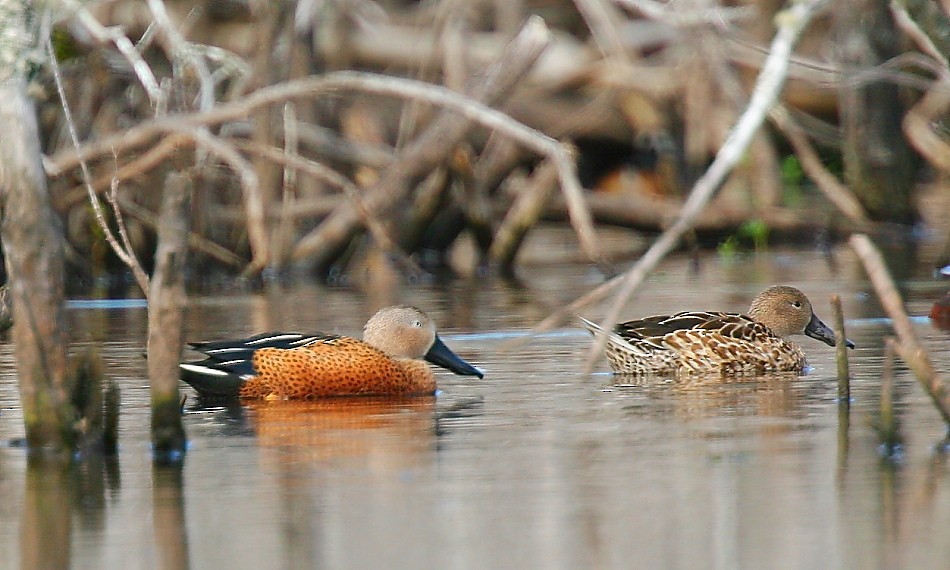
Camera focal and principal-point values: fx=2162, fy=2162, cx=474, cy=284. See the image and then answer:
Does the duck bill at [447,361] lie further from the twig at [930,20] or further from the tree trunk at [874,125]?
the tree trunk at [874,125]

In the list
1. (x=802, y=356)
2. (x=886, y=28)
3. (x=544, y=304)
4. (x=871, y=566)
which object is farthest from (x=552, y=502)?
(x=886, y=28)

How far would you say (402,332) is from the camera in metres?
10.7

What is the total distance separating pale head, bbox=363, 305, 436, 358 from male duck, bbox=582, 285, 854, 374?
3.23 ft

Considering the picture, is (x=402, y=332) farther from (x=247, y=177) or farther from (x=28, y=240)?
(x=28, y=240)

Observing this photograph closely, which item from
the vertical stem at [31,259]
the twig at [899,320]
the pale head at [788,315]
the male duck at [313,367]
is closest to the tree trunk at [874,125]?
the pale head at [788,315]

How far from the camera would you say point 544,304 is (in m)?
15.2

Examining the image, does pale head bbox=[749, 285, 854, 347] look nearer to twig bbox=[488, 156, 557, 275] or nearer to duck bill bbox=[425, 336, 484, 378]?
duck bill bbox=[425, 336, 484, 378]

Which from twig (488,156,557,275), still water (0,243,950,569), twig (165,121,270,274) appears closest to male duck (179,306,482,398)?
still water (0,243,950,569)

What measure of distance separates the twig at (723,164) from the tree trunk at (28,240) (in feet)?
7.94

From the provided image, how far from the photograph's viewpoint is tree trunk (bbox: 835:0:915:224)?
72.1 feet

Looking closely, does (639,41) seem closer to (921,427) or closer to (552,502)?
(921,427)

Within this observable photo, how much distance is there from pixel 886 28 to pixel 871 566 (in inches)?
669

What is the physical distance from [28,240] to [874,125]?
15.9 metres

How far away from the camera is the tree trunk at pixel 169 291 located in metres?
7.93
